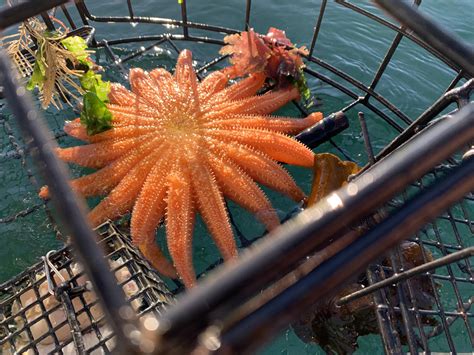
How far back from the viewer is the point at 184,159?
3789mm

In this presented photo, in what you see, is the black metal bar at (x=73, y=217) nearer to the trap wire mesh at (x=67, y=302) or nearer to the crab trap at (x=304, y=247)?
the crab trap at (x=304, y=247)

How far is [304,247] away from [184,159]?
10.0ft

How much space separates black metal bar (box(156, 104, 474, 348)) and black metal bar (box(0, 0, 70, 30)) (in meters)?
0.99

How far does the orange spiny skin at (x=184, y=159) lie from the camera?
357 cm

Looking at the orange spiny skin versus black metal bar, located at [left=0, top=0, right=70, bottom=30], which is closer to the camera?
black metal bar, located at [left=0, top=0, right=70, bottom=30]

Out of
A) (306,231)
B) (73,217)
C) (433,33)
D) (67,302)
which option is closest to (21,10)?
(73,217)

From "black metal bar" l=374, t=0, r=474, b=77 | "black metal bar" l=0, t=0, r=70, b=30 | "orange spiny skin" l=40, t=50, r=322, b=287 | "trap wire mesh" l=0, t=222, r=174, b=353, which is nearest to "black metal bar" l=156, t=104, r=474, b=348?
"black metal bar" l=374, t=0, r=474, b=77

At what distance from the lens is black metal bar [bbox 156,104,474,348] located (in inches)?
29.6

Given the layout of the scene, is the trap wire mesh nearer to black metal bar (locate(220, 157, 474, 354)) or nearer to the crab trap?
the crab trap

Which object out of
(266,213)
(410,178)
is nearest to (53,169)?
(410,178)

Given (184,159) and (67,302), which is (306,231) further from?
(184,159)

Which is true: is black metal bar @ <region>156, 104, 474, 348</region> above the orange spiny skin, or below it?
below

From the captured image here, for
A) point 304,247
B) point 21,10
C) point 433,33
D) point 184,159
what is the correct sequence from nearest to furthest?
point 304,247, point 433,33, point 21,10, point 184,159

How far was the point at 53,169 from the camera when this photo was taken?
85 cm
